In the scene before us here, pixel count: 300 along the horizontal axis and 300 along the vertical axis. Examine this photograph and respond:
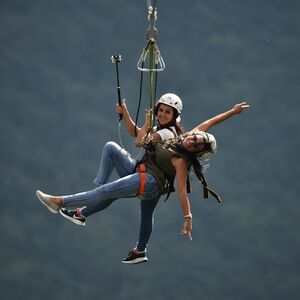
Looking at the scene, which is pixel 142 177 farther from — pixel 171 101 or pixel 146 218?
pixel 171 101

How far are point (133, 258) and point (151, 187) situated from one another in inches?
61.3

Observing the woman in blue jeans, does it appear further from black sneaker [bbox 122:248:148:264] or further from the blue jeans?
black sneaker [bbox 122:248:148:264]

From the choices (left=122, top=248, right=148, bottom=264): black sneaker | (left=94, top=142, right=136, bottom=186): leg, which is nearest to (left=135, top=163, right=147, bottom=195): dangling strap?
(left=94, top=142, right=136, bottom=186): leg

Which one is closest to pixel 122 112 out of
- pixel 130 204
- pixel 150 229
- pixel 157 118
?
pixel 157 118

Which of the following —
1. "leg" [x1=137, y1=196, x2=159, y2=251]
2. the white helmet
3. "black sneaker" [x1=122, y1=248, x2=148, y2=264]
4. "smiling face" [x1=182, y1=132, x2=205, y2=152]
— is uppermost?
the white helmet

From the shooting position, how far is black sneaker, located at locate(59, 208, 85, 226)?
15.9 metres

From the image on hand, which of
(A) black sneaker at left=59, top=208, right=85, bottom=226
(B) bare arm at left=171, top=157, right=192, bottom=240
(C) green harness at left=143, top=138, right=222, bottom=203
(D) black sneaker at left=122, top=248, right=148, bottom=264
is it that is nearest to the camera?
(B) bare arm at left=171, top=157, right=192, bottom=240

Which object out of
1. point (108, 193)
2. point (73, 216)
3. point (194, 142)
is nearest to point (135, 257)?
point (73, 216)

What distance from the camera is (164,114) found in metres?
15.8

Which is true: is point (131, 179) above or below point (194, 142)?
below

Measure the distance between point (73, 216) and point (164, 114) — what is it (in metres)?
1.91

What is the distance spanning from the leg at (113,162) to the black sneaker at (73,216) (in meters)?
0.60

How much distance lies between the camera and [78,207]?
15.7 metres

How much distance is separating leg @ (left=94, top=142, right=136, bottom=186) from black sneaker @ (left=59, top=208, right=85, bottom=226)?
60cm
